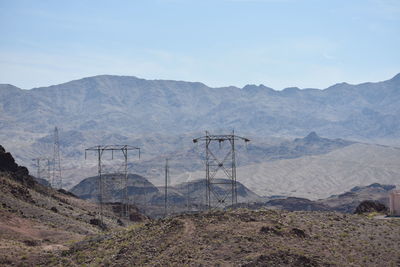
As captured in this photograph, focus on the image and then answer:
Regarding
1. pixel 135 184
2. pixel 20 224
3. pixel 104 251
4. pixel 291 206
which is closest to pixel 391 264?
pixel 104 251

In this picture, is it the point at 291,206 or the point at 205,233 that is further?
the point at 291,206

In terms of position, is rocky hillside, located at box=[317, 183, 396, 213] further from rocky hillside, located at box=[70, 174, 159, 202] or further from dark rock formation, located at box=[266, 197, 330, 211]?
A: rocky hillside, located at box=[70, 174, 159, 202]

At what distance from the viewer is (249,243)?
1332 inches

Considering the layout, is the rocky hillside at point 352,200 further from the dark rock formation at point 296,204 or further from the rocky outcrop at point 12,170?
the rocky outcrop at point 12,170

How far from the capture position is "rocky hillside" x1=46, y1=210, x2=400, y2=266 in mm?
32719

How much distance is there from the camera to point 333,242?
35.0 m

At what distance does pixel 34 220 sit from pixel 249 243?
30.7 meters

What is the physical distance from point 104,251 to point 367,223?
15979mm

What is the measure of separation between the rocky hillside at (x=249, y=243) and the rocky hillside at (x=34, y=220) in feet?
13.5

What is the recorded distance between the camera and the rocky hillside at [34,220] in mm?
43722

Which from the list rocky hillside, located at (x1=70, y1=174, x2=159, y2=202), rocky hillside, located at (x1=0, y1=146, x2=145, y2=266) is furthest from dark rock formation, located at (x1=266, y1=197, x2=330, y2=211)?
rocky hillside, located at (x1=0, y1=146, x2=145, y2=266)

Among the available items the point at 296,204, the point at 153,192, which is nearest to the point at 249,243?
the point at 296,204

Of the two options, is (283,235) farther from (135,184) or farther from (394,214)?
(135,184)

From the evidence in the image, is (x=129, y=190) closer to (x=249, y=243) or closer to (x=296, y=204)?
(x=296, y=204)
